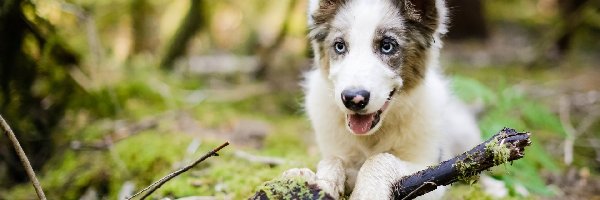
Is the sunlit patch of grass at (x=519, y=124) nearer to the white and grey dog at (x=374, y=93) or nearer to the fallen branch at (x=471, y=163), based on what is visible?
the white and grey dog at (x=374, y=93)

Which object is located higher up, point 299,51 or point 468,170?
point 299,51

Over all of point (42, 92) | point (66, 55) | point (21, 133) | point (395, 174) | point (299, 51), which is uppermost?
point (299, 51)

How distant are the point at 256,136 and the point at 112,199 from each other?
212 centimetres

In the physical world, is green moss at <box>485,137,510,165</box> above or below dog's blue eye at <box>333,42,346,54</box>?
below

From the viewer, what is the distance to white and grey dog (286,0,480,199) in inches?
119

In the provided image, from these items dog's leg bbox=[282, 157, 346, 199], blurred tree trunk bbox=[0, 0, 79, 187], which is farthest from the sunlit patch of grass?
blurred tree trunk bbox=[0, 0, 79, 187]

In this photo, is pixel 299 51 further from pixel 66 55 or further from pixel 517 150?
pixel 517 150

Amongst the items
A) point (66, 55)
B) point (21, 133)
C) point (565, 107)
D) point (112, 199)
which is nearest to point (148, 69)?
point (66, 55)

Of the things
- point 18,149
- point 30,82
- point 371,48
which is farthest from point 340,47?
point 30,82

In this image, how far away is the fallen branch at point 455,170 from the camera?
2514 millimetres

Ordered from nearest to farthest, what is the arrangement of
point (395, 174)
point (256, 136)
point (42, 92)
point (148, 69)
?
point (395, 174), point (42, 92), point (256, 136), point (148, 69)

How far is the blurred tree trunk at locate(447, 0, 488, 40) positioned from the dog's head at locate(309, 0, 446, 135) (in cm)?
675

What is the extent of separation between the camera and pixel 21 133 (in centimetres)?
515

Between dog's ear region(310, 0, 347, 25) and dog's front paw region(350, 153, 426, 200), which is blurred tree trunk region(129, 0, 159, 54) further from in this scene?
dog's front paw region(350, 153, 426, 200)
